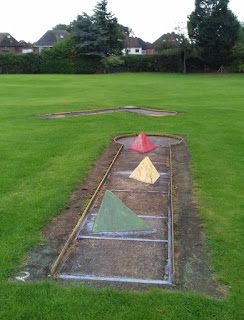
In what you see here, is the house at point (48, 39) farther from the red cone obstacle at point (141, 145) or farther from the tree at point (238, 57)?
the red cone obstacle at point (141, 145)

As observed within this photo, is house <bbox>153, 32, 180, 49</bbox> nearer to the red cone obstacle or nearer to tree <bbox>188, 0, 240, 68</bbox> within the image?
tree <bbox>188, 0, 240, 68</bbox>

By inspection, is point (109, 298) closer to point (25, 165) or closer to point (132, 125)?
point (25, 165)

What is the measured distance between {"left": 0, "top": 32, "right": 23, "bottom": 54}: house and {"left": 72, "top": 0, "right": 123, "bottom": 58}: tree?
133 feet

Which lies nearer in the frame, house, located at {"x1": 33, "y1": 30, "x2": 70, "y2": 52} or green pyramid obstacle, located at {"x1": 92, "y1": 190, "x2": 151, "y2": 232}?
green pyramid obstacle, located at {"x1": 92, "y1": 190, "x2": 151, "y2": 232}

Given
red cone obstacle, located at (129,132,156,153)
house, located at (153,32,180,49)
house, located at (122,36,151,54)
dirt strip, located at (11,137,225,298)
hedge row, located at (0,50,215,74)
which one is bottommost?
dirt strip, located at (11,137,225,298)

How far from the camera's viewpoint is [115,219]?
6.32 metres

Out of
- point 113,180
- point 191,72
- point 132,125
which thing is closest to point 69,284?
point 113,180

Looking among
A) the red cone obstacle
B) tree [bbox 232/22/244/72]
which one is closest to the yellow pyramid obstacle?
the red cone obstacle

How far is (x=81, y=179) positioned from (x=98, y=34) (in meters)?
50.6

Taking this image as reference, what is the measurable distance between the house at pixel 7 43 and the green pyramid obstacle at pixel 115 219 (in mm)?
93481

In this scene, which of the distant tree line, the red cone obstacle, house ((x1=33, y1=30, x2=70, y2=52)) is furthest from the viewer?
house ((x1=33, y1=30, x2=70, y2=52))

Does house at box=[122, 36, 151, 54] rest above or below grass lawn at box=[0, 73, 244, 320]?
above

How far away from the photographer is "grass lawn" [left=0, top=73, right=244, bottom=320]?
4316mm

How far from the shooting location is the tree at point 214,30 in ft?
171
